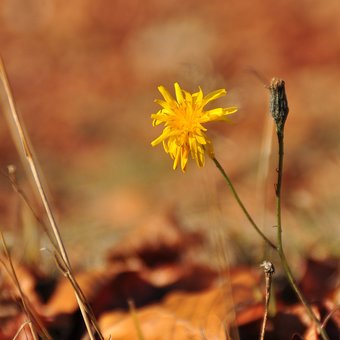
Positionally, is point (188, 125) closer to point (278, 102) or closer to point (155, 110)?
point (278, 102)

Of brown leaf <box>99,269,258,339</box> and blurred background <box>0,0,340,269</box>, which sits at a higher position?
blurred background <box>0,0,340,269</box>

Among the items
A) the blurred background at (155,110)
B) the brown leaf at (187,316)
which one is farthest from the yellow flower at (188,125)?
the blurred background at (155,110)

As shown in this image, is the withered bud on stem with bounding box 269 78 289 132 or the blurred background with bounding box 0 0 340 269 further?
the blurred background with bounding box 0 0 340 269

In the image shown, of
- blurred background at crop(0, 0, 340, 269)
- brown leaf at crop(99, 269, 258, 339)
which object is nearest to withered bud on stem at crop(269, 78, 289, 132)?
brown leaf at crop(99, 269, 258, 339)

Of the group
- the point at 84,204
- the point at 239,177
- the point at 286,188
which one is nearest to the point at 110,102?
the point at 84,204

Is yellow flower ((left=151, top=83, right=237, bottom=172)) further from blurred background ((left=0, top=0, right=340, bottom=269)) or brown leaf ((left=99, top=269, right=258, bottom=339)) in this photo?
blurred background ((left=0, top=0, right=340, bottom=269))

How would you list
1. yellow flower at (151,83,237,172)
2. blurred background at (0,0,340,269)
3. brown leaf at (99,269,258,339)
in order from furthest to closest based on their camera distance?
1. blurred background at (0,0,340,269)
2. brown leaf at (99,269,258,339)
3. yellow flower at (151,83,237,172)

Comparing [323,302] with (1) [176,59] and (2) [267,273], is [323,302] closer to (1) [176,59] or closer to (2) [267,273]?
(2) [267,273]

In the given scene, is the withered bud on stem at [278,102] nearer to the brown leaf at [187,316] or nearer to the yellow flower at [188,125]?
the yellow flower at [188,125]
